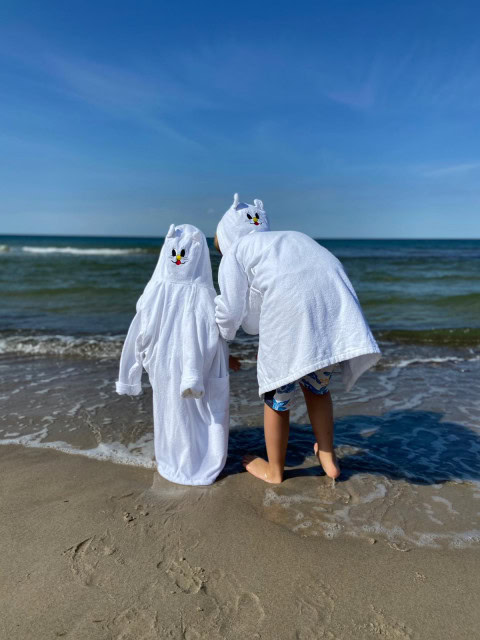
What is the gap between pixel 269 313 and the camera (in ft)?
8.41

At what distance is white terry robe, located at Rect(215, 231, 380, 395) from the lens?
248cm

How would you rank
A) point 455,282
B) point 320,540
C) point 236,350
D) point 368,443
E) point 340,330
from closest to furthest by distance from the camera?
point 320,540 < point 340,330 < point 368,443 < point 236,350 < point 455,282

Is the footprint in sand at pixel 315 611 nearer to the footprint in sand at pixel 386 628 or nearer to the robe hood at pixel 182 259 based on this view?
the footprint in sand at pixel 386 628

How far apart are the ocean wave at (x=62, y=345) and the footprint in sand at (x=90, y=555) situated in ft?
13.9

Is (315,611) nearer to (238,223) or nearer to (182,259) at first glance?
(182,259)

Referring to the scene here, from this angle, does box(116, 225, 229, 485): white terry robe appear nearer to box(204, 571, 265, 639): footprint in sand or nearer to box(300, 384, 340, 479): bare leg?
box(300, 384, 340, 479): bare leg

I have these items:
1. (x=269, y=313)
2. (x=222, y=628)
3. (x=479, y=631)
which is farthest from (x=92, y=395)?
(x=479, y=631)

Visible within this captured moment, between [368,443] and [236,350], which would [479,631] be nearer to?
[368,443]

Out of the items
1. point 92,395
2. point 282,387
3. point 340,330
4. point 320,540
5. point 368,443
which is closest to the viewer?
point 320,540

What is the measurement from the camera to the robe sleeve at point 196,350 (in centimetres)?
268

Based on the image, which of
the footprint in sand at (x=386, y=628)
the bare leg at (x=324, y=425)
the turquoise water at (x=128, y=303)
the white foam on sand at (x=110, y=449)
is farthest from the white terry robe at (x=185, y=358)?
the turquoise water at (x=128, y=303)

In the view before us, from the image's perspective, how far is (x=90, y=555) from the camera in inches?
84.6

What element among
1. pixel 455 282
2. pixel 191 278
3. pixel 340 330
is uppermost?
pixel 191 278

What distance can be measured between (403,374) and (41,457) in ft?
13.0
